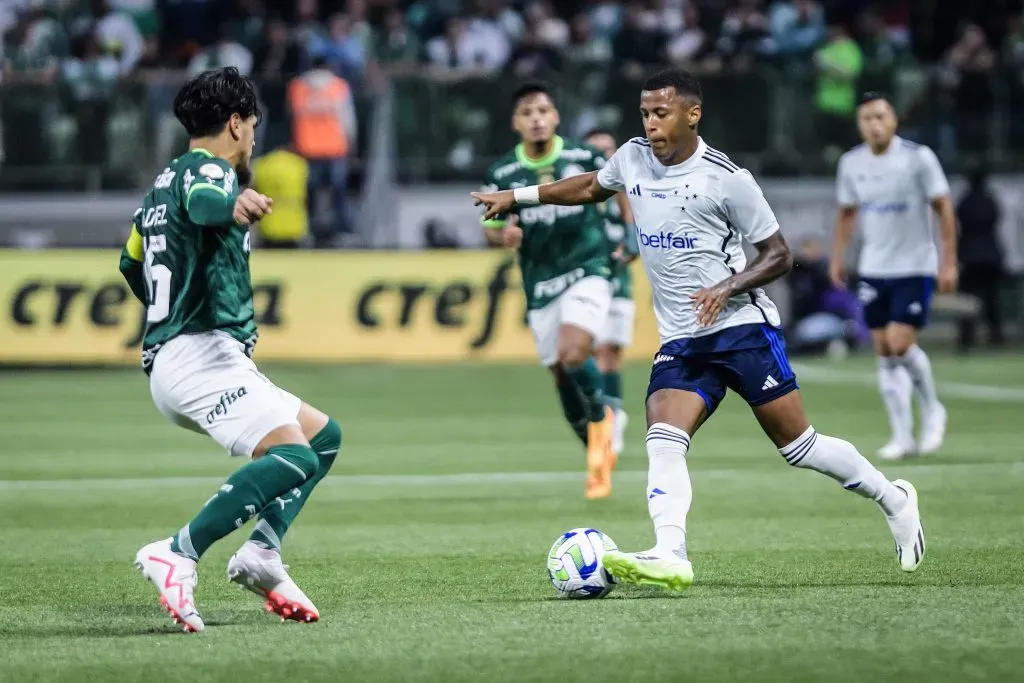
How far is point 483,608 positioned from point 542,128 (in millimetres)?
5067

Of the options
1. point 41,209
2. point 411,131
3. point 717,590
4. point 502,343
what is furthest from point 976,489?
point 41,209

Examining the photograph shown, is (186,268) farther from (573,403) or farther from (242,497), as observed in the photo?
(573,403)

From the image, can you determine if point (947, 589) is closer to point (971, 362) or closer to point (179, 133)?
point (971, 362)

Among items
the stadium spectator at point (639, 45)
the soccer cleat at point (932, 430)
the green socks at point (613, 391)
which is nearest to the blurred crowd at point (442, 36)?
the stadium spectator at point (639, 45)

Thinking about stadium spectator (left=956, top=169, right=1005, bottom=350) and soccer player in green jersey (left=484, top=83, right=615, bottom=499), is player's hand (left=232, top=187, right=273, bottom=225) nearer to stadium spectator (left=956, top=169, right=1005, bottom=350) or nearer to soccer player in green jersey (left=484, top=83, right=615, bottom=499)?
soccer player in green jersey (left=484, top=83, right=615, bottom=499)

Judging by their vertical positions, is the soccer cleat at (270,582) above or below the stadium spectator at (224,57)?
below

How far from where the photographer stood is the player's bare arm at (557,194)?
26.2 feet

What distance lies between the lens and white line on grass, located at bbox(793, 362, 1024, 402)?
716 inches

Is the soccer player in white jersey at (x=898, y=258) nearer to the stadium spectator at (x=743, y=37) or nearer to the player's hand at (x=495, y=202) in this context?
the player's hand at (x=495, y=202)

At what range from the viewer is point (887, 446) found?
1338 cm

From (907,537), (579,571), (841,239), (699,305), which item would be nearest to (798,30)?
(841,239)

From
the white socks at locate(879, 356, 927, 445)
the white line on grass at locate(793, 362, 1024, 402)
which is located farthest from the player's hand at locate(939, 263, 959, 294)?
the white line on grass at locate(793, 362, 1024, 402)

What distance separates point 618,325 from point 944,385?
6.58m

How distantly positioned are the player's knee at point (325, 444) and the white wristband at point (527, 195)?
1411 mm
